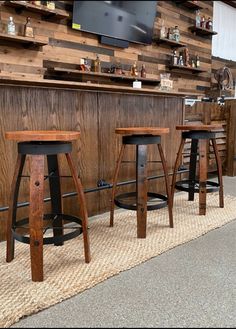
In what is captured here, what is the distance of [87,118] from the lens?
7.20 ft

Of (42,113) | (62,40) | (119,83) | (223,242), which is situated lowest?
(223,242)

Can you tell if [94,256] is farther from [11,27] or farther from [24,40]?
[11,27]

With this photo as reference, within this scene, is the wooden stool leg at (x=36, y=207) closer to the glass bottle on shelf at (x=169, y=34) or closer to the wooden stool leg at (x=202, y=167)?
the wooden stool leg at (x=202, y=167)

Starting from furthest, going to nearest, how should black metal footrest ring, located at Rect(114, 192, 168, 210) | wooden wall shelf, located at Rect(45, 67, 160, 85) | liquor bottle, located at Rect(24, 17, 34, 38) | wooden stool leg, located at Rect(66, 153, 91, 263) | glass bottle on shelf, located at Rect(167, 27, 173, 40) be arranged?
1. glass bottle on shelf, located at Rect(167, 27, 173, 40)
2. wooden wall shelf, located at Rect(45, 67, 160, 85)
3. liquor bottle, located at Rect(24, 17, 34, 38)
4. black metal footrest ring, located at Rect(114, 192, 168, 210)
5. wooden stool leg, located at Rect(66, 153, 91, 263)

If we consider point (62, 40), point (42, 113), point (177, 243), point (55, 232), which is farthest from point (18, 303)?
point (62, 40)

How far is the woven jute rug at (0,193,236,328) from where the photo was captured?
126 centimetres

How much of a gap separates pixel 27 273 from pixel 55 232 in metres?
0.35

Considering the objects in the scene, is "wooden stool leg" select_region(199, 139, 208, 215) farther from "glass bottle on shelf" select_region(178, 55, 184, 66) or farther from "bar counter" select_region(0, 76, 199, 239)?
"glass bottle on shelf" select_region(178, 55, 184, 66)

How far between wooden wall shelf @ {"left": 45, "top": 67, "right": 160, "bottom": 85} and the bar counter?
118 centimetres

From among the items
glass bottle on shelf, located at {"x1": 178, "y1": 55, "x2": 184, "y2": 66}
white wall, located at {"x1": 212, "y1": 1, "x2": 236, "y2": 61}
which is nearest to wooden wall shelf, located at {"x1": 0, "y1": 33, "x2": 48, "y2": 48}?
glass bottle on shelf, located at {"x1": 178, "y1": 55, "x2": 184, "y2": 66}

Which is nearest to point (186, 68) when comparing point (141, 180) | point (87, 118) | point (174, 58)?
point (174, 58)

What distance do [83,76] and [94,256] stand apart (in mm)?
2482

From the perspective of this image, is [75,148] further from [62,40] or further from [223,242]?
[62,40]

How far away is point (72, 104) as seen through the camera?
209cm
